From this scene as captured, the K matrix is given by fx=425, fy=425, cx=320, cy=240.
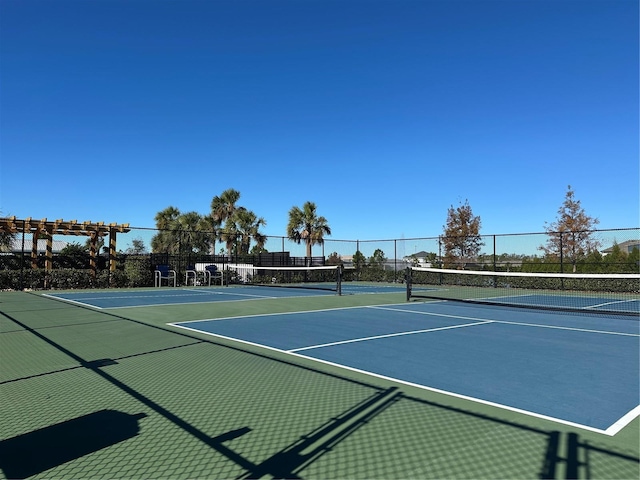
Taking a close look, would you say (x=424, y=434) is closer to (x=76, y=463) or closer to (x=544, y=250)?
(x=76, y=463)

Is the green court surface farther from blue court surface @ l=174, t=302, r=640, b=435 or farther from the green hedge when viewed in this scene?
the green hedge

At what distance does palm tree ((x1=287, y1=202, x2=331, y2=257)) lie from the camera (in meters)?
37.8

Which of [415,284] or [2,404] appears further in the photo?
[415,284]

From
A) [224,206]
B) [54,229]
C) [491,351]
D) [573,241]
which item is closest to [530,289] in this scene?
[573,241]

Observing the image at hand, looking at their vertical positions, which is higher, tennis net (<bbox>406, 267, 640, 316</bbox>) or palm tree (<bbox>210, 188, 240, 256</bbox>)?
palm tree (<bbox>210, 188, 240, 256</bbox>)

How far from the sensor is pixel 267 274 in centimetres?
2531

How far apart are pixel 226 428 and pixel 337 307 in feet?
28.5

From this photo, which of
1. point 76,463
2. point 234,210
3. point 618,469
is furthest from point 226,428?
point 234,210

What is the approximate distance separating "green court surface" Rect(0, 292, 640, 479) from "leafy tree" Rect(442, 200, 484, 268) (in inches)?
794

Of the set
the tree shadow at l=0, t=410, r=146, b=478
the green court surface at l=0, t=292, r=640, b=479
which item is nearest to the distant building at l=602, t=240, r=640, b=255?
the green court surface at l=0, t=292, r=640, b=479

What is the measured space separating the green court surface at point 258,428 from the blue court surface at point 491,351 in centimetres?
36

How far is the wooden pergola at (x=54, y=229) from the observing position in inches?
786

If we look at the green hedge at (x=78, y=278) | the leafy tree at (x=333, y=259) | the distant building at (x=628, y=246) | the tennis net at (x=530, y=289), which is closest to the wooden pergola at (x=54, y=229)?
the green hedge at (x=78, y=278)

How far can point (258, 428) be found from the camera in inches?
130
